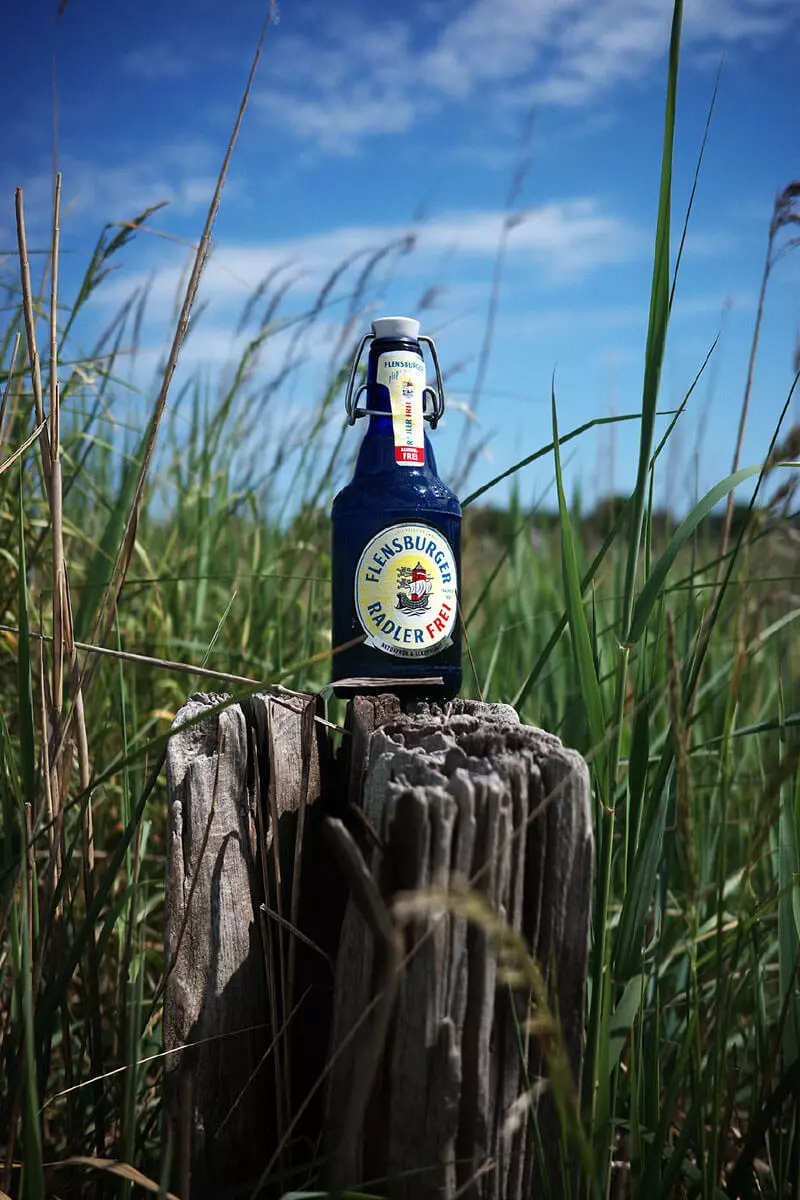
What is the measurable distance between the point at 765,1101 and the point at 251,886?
0.64 m

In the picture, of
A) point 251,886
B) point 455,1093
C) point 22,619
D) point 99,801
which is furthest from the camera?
point 99,801

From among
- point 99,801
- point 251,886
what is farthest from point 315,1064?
point 99,801

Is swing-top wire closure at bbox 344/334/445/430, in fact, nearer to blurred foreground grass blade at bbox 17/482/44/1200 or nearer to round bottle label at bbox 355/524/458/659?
round bottle label at bbox 355/524/458/659

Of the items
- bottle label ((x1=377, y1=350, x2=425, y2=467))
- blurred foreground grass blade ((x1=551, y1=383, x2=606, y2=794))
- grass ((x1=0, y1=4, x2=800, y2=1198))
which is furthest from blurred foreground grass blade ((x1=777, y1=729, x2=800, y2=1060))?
bottle label ((x1=377, y1=350, x2=425, y2=467))

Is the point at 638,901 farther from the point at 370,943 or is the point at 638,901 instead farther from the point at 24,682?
the point at 24,682

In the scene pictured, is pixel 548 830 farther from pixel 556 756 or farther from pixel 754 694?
pixel 754 694

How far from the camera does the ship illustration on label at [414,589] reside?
1.37m

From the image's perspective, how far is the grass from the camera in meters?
0.95

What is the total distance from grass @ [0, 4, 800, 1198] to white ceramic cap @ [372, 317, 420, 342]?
0.39 m

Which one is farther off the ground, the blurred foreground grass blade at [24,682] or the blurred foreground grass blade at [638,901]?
the blurred foreground grass blade at [24,682]

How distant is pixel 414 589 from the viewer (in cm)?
138

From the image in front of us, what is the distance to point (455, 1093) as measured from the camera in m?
0.93

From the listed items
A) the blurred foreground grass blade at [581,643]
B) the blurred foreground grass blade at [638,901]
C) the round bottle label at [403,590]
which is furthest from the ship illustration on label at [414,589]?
the blurred foreground grass blade at [638,901]

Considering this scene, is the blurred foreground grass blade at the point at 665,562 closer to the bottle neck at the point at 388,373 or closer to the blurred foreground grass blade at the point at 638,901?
the blurred foreground grass blade at the point at 638,901
